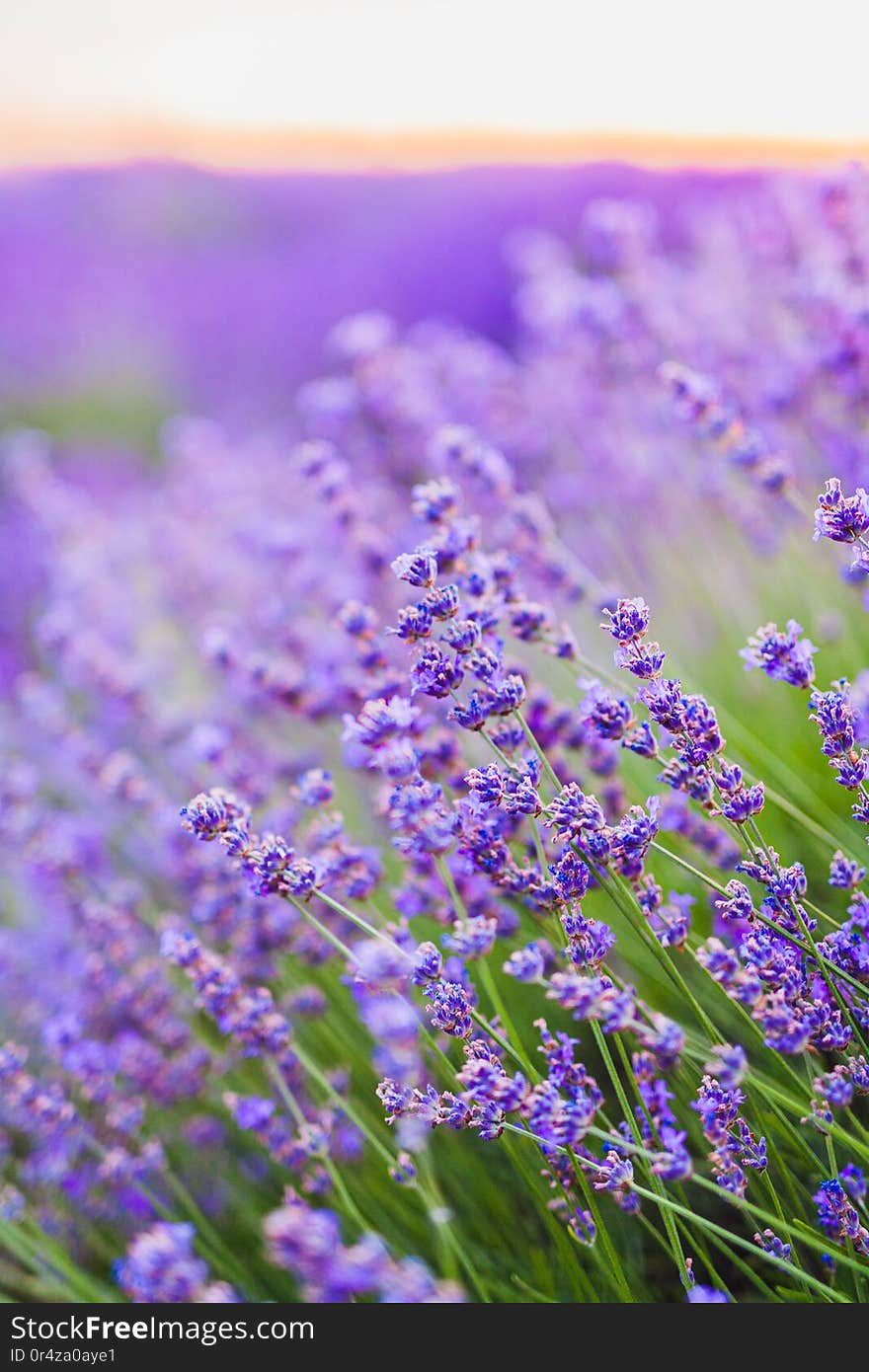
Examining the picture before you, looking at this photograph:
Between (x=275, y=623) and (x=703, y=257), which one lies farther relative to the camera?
(x=703, y=257)

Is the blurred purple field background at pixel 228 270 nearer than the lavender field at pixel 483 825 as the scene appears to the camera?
No

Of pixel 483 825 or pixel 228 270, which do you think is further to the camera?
pixel 228 270

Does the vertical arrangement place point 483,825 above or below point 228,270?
below

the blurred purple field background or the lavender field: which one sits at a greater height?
the blurred purple field background

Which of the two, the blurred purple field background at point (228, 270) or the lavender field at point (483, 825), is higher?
the blurred purple field background at point (228, 270)

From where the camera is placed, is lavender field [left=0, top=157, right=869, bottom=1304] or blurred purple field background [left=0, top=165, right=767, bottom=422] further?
blurred purple field background [left=0, top=165, right=767, bottom=422]

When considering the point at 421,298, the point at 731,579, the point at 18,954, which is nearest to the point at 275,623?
the point at 18,954

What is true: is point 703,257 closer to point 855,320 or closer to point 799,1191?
point 855,320

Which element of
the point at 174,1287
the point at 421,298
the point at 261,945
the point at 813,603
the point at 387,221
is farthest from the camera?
the point at 387,221
